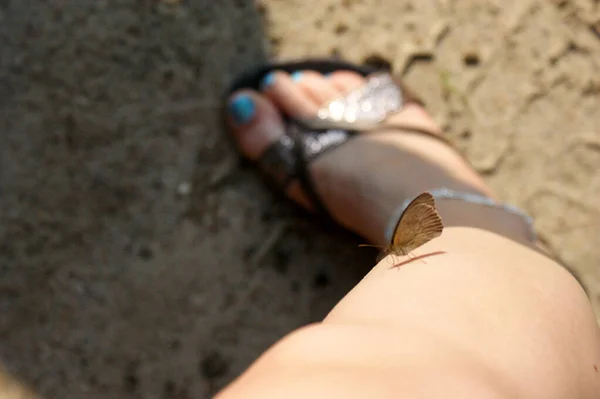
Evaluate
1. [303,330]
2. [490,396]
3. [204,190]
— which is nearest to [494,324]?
[490,396]

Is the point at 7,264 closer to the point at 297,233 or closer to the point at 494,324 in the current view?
the point at 297,233

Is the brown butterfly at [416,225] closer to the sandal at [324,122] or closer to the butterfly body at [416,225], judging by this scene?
the butterfly body at [416,225]

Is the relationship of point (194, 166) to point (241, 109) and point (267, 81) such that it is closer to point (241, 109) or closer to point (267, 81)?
point (241, 109)

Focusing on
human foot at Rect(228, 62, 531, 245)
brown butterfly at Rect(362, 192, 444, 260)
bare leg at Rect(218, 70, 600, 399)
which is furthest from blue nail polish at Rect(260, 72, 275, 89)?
brown butterfly at Rect(362, 192, 444, 260)

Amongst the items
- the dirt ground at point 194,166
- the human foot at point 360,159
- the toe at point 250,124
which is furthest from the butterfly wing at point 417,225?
the toe at point 250,124

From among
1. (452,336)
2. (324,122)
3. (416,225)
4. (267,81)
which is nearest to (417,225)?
(416,225)

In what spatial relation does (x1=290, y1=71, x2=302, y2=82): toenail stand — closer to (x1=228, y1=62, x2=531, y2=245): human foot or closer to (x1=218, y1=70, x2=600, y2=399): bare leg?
(x1=228, y1=62, x2=531, y2=245): human foot

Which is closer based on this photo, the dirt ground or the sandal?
the dirt ground
